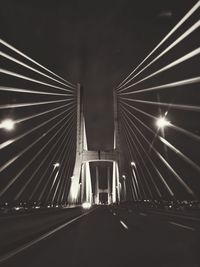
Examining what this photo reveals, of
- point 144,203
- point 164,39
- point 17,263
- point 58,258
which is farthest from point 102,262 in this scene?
point 144,203

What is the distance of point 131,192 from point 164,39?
141 ft

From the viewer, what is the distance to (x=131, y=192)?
60875 mm

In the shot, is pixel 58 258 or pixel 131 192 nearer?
pixel 58 258

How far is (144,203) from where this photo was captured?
46844mm

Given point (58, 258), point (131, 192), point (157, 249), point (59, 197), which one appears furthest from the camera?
point (131, 192)

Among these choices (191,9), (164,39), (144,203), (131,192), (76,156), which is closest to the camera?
(191,9)

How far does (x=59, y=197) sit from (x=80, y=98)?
58.9 ft

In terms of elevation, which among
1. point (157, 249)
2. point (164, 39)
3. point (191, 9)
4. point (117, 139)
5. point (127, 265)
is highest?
point (117, 139)

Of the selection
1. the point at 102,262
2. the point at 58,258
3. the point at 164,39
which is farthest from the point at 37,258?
the point at 164,39

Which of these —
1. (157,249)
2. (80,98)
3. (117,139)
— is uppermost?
(80,98)

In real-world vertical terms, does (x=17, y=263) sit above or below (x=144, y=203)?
below

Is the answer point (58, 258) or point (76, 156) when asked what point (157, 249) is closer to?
point (58, 258)

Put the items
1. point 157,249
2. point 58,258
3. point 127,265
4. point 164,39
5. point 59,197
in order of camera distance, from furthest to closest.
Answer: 1. point 59,197
2. point 164,39
3. point 157,249
4. point 58,258
5. point 127,265

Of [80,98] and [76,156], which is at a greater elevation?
[80,98]
